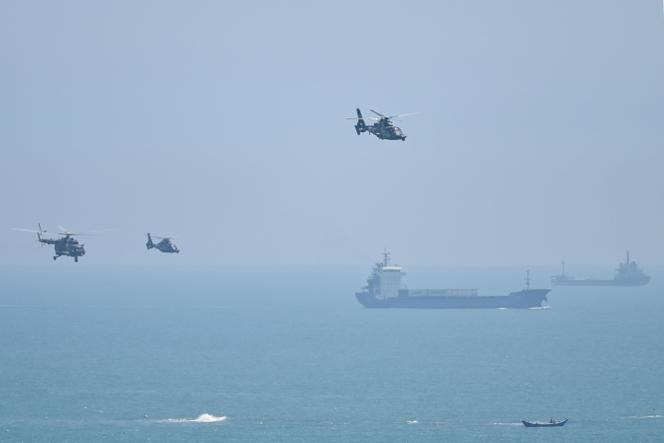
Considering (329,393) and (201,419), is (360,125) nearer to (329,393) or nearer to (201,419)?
(201,419)

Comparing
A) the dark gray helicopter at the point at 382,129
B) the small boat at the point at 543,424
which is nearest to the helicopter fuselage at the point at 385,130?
the dark gray helicopter at the point at 382,129

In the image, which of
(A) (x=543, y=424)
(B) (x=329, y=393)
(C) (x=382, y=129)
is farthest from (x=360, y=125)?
(B) (x=329, y=393)

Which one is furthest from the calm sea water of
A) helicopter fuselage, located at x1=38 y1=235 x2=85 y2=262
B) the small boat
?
helicopter fuselage, located at x1=38 y1=235 x2=85 y2=262

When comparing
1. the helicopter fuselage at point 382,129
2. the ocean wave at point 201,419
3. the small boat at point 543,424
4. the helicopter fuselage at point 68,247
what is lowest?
the ocean wave at point 201,419

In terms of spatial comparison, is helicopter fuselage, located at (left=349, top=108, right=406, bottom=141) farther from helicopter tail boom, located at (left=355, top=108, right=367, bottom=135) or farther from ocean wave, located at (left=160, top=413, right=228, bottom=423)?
ocean wave, located at (left=160, top=413, right=228, bottom=423)

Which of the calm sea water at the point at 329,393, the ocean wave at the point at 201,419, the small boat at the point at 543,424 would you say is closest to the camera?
the calm sea water at the point at 329,393

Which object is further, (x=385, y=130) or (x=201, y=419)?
(x=201, y=419)

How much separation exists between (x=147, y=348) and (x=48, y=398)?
5805cm

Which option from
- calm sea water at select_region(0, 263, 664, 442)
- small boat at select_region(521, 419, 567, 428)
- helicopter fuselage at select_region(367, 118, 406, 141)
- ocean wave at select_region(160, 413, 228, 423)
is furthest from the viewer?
ocean wave at select_region(160, 413, 228, 423)

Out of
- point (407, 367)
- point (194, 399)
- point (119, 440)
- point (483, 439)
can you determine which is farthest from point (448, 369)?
point (119, 440)

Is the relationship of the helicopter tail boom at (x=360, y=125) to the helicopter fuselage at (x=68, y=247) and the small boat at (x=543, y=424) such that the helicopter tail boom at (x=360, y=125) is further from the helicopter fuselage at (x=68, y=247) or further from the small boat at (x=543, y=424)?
the small boat at (x=543, y=424)

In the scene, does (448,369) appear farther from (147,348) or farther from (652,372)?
(147,348)

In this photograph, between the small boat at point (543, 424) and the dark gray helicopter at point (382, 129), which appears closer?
the dark gray helicopter at point (382, 129)

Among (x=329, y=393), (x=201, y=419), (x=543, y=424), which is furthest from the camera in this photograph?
(x=329, y=393)
